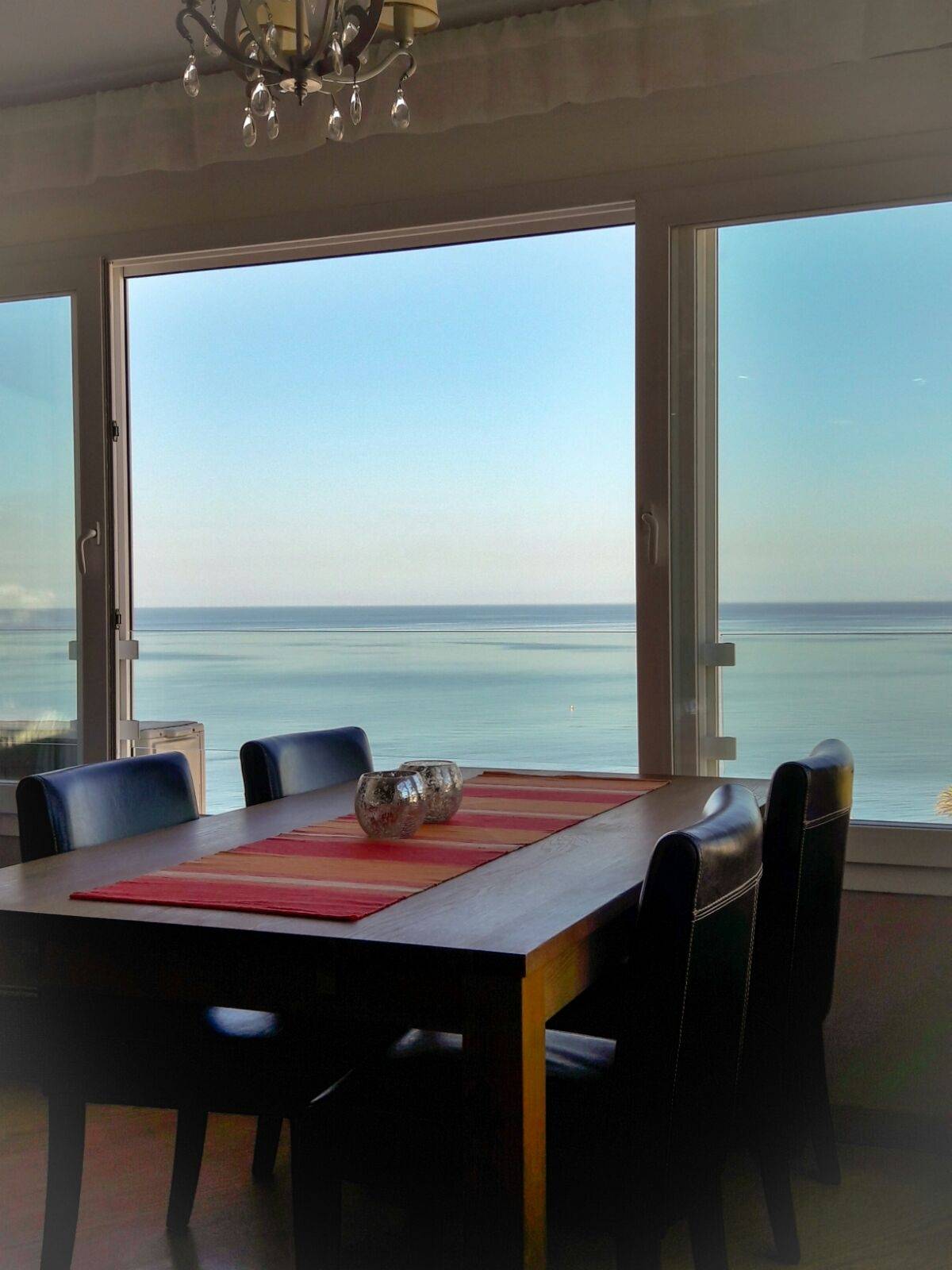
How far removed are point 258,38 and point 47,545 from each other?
2.13 metres

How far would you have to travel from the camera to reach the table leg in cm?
134

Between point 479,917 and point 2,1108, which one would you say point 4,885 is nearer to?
point 479,917

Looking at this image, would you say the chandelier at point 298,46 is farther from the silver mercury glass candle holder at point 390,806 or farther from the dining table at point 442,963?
the dining table at point 442,963

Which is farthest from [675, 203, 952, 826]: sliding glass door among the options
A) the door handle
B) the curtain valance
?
the door handle

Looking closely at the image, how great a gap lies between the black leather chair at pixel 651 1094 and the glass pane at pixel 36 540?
7.21 ft

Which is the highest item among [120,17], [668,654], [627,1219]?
[120,17]

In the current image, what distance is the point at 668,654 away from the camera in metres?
3.03

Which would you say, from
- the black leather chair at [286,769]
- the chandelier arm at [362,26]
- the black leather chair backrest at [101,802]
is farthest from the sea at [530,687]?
the chandelier arm at [362,26]

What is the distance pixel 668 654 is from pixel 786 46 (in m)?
1.39

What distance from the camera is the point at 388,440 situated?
4.25 metres

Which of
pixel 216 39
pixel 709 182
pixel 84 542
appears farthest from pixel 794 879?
pixel 84 542

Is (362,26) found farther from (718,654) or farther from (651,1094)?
(718,654)

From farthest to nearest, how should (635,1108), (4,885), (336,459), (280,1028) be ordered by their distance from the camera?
(336,459) → (280,1028) → (4,885) → (635,1108)

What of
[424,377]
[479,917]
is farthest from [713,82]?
[479,917]
